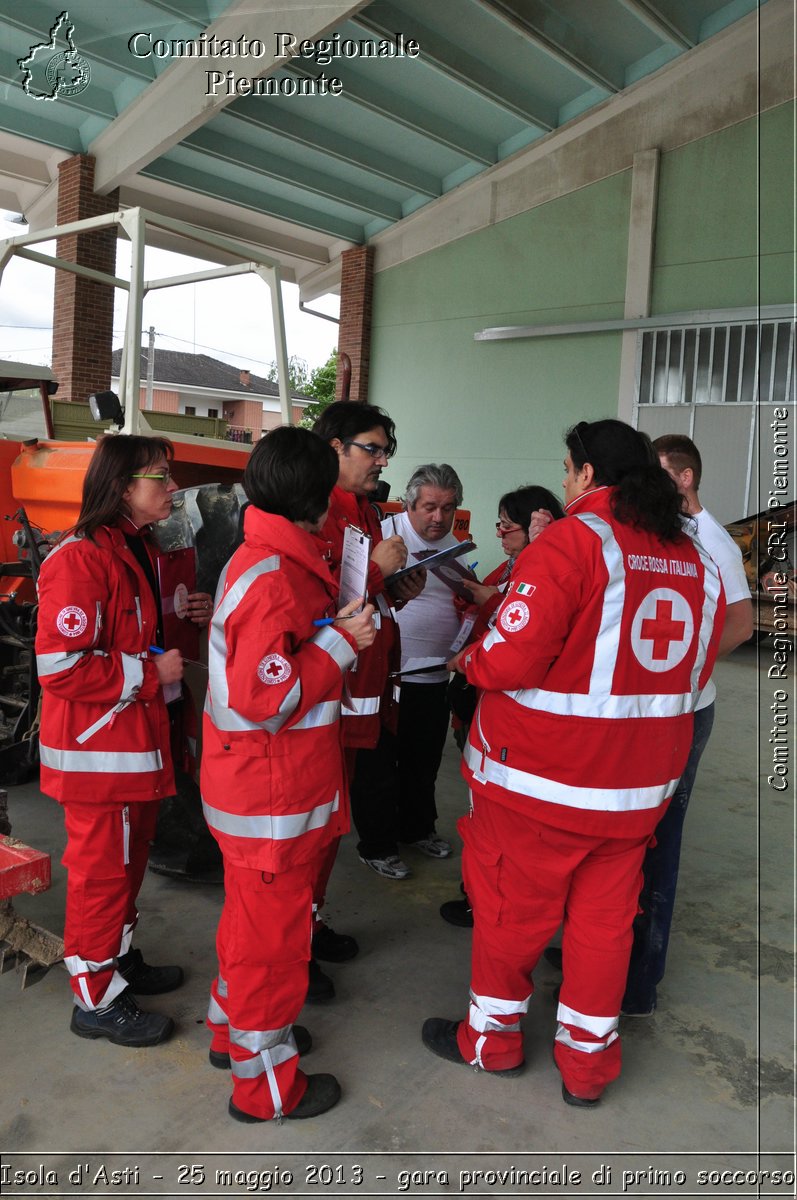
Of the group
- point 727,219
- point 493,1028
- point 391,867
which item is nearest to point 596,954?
point 493,1028

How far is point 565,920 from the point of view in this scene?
7.52 feet

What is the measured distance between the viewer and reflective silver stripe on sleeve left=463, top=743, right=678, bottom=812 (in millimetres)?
2115

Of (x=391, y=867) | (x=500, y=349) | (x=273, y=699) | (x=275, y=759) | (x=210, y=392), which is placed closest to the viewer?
(x=273, y=699)

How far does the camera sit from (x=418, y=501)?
3559 millimetres

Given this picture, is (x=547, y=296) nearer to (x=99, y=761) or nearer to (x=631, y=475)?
(x=631, y=475)

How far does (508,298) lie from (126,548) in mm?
12114

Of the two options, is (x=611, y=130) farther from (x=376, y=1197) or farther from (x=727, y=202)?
(x=376, y=1197)

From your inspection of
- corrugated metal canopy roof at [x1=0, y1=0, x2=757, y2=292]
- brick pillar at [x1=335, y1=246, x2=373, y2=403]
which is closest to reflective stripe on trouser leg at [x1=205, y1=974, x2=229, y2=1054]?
corrugated metal canopy roof at [x1=0, y1=0, x2=757, y2=292]

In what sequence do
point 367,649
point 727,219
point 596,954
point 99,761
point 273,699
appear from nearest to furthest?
1. point 273,699
2. point 596,954
3. point 99,761
4. point 367,649
5. point 727,219

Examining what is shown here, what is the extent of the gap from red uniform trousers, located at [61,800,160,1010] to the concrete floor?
8.1 inches

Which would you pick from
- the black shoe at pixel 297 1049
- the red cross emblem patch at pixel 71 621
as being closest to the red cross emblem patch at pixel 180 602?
the red cross emblem patch at pixel 71 621

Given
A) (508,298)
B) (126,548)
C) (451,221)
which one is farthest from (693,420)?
(126,548)

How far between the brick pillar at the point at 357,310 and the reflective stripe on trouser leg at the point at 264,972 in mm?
14209

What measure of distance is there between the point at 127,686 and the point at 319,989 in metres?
1.19
